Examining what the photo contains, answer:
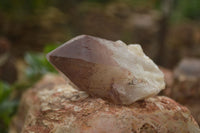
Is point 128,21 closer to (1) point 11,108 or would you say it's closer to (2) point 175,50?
(2) point 175,50

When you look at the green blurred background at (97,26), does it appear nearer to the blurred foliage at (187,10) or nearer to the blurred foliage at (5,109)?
the blurred foliage at (187,10)

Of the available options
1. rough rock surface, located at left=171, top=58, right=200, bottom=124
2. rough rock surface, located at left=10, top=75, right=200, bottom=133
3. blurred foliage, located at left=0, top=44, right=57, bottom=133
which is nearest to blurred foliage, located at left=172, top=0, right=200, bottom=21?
blurred foliage, located at left=0, top=44, right=57, bottom=133

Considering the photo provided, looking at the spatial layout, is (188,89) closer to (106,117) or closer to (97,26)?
(106,117)

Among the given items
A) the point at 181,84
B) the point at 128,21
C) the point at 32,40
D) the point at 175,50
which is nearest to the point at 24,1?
the point at 32,40

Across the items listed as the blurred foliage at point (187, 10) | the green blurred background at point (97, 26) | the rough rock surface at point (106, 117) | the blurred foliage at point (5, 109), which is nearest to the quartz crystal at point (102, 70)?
the rough rock surface at point (106, 117)

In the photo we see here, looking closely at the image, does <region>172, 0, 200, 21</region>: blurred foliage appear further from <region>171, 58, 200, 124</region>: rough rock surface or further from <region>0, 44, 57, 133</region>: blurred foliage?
<region>171, 58, 200, 124</region>: rough rock surface

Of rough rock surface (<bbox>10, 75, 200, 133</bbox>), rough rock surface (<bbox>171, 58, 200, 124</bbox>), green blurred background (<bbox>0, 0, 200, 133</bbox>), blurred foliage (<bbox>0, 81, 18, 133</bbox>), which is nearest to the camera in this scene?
rough rock surface (<bbox>10, 75, 200, 133</bbox>)
